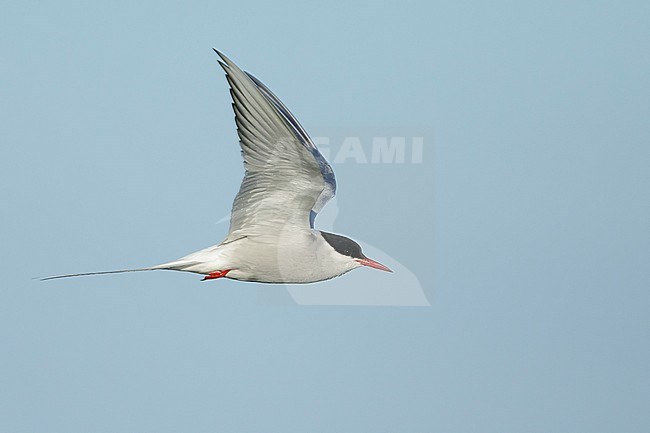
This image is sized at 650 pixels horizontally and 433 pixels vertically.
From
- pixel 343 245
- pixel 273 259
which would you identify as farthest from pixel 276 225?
pixel 343 245

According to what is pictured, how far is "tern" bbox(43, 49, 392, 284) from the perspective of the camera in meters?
8.98

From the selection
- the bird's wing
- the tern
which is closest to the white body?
the tern

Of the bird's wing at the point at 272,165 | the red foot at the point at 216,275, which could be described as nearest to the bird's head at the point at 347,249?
the bird's wing at the point at 272,165

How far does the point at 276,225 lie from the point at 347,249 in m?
0.59

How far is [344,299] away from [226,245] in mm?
1432

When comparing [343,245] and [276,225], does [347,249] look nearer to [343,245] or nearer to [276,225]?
[343,245]

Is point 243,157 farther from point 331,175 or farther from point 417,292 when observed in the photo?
point 417,292

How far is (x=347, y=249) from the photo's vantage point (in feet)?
31.8

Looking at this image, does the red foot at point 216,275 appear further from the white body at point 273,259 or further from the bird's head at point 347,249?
the bird's head at point 347,249

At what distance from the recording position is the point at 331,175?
929 cm

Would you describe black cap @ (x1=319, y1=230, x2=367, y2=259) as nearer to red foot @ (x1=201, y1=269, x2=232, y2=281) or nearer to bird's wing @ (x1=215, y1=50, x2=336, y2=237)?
bird's wing @ (x1=215, y1=50, x2=336, y2=237)

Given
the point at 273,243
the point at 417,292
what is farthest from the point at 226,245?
the point at 417,292

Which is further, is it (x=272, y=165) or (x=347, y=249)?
(x=347, y=249)

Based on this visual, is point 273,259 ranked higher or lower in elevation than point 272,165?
lower
